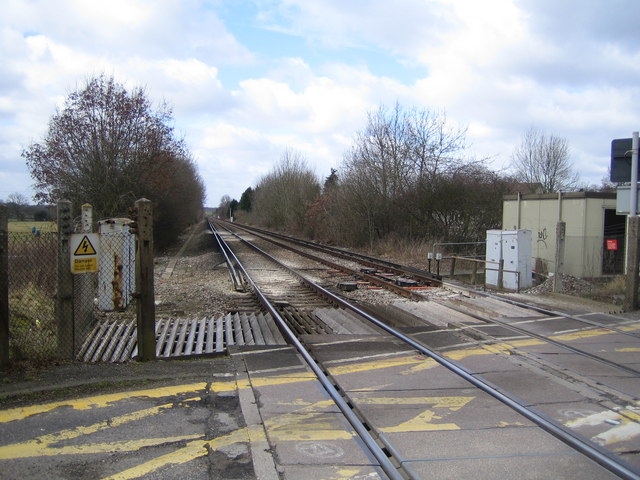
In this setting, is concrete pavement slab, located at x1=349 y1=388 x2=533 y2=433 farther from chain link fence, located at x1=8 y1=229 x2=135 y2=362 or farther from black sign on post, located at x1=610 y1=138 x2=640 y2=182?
black sign on post, located at x1=610 y1=138 x2=640 y2=182

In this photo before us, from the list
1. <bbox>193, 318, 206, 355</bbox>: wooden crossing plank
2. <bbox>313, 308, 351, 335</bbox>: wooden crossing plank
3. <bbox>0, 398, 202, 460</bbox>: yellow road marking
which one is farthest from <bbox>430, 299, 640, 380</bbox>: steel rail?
<bbox>0, 398, 202, 460</bbox>: yellow road marking

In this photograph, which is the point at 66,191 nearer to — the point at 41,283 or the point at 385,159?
the point at 41,283

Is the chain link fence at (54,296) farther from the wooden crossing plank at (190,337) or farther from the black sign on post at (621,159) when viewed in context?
the black sign on post at (621,159)

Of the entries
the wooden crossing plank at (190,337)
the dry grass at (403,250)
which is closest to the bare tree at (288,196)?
the dry grass at (403,250)

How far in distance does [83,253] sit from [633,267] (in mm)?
10018

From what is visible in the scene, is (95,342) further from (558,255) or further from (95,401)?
(558,255)

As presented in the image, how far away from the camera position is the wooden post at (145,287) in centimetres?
706

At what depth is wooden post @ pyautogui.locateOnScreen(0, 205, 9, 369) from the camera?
20.6 feet

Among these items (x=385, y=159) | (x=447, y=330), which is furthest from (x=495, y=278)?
(x=385, y=159)

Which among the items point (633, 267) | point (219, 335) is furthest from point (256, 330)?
point (633, 267)

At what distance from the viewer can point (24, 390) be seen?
5.79 m

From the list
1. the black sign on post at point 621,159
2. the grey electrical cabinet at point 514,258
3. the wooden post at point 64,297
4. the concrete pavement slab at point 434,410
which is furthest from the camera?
the grey electrical cabinet at point 514,258

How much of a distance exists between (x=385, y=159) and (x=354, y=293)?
18730 mm

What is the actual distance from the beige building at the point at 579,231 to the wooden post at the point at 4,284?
13085 mm
